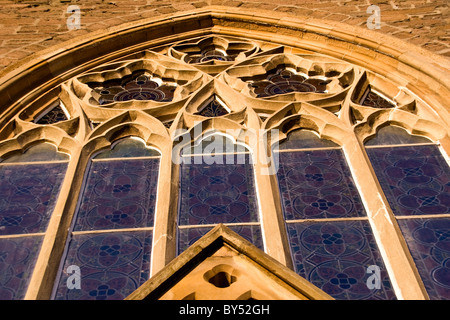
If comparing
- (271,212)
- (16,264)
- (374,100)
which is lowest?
(16,264)

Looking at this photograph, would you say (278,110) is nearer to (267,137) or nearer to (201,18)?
(267,137)

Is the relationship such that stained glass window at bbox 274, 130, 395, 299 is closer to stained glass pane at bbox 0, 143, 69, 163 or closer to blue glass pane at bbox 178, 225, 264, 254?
blue glass pane at bbox 178, 225, 264, 254

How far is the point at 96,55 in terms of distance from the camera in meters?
9.16

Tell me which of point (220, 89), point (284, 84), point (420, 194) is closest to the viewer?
point (420, 194)

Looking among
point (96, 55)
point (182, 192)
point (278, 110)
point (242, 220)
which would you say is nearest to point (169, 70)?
point (96, 55)

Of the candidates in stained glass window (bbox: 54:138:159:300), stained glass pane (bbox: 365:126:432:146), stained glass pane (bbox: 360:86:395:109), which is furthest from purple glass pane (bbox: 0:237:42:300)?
stained glass pane (bbox: 360:86:395:109)

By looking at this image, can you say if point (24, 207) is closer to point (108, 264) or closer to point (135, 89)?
point (108, 264)

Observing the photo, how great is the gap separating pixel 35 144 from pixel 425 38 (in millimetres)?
4517

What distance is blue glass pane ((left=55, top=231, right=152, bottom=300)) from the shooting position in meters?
5.67

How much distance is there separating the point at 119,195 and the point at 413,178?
8.91ft

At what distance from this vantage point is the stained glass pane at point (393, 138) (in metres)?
7.42

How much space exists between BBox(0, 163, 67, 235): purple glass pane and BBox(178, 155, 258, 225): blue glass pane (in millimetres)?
1201

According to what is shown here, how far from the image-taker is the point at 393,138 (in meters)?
7.50

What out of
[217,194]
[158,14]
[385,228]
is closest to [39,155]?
[217,194]
